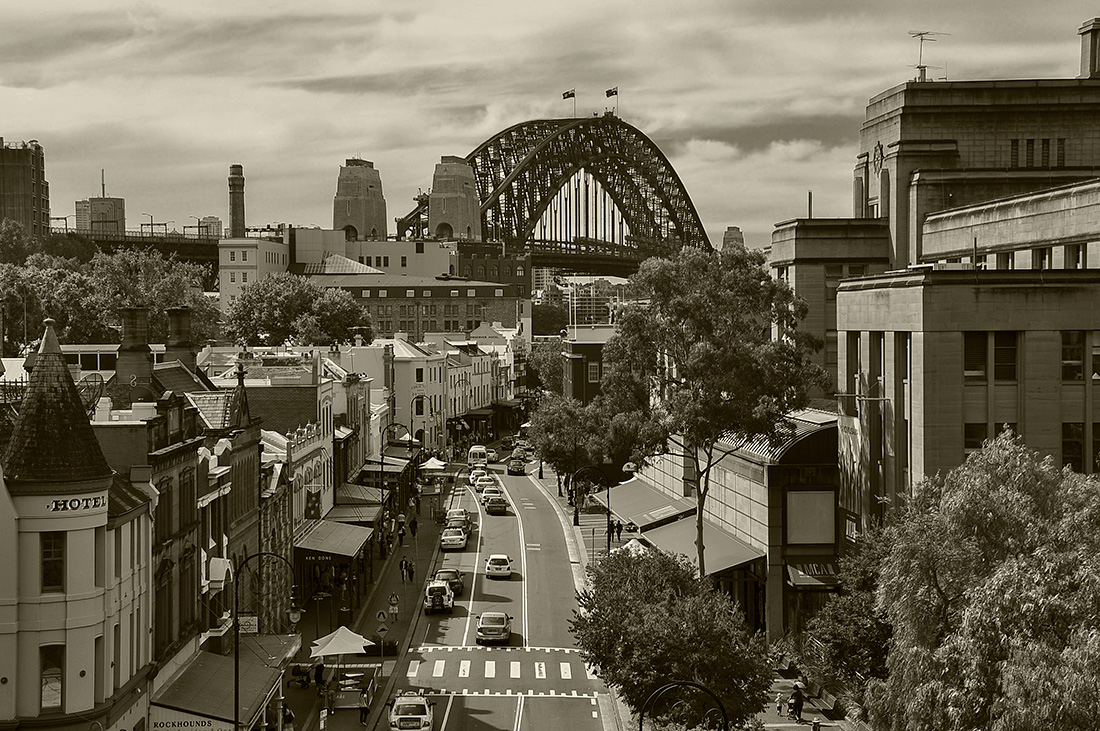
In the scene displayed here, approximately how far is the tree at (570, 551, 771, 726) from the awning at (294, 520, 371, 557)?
2481 cm

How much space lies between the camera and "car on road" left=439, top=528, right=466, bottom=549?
89.2 meters

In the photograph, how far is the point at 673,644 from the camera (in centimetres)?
4175

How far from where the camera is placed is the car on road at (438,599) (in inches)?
2758

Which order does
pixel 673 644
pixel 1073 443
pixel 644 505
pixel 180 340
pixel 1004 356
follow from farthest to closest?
pixel 644 505
pixel 180 340
pixel 1004 356
pixel 1073 443
pixel 673 644

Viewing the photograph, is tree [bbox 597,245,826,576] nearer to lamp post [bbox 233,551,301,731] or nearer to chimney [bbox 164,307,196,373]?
lamp post [bbox 233,551,301,731]

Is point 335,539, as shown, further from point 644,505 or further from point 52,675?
point 52,675

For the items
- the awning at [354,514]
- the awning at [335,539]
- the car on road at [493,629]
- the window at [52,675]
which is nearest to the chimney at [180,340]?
the awning at [335,539]

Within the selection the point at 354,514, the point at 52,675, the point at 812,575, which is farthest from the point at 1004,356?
the point at 354,514

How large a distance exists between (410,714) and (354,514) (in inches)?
1322

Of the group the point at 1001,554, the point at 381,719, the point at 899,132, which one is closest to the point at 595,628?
the point at 381,719

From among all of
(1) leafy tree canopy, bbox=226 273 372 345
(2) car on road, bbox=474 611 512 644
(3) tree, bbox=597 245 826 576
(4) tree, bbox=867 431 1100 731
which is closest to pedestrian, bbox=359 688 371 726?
(2) car on road, bbox=474 611 512 644

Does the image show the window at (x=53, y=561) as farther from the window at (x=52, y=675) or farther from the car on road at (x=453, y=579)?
the car on road at (x=453, y=579)

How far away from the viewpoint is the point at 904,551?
3544 cm

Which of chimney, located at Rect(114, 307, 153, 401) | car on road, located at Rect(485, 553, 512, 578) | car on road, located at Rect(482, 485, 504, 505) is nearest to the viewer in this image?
chimney, located at Rect(114, 307, 153, 401)
